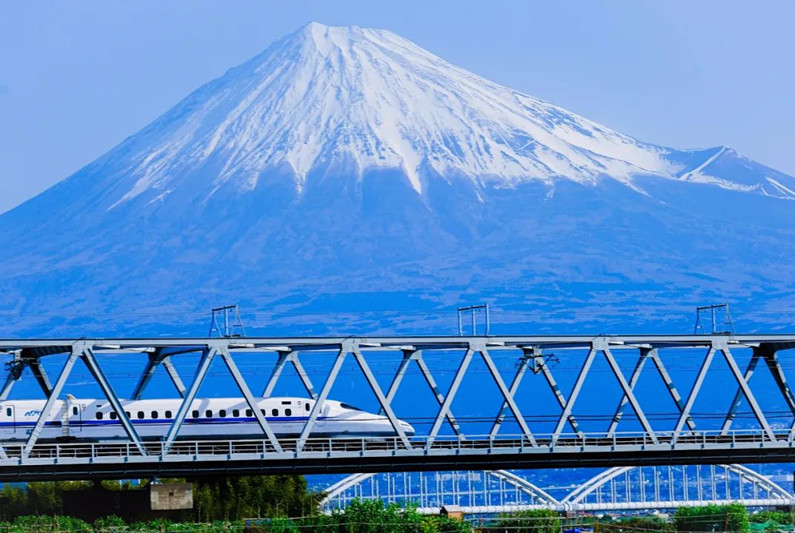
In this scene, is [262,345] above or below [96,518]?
above

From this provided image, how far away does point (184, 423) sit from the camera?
104 metres

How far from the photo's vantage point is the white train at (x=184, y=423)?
339ft

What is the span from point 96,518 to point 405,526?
20103mm

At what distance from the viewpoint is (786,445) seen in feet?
331

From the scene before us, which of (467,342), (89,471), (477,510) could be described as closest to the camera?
(89,471)

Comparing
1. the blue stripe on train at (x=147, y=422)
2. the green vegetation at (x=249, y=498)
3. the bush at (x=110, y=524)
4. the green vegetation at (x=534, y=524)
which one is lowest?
the bush at (x=110, y=524)

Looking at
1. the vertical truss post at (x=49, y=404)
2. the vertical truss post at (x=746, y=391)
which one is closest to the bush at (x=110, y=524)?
the vertical truss post at (x=49, y=404)

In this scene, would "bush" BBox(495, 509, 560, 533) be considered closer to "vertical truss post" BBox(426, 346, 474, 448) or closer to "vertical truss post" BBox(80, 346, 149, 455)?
"vertical truss post" BBox(426, 346, 474, 448)

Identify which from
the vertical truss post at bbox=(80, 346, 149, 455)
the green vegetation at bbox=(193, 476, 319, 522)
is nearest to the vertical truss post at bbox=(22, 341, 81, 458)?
the vertical truss post at bbox=(80, 346, 149, 455)

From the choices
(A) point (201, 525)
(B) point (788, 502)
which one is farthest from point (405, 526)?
(B) point (788, 502)

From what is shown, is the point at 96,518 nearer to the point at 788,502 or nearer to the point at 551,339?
the point at 551,339

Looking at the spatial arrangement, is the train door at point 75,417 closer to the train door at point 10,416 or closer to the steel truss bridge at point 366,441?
the steel truss bridge at point 366,441

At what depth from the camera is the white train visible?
339 ft

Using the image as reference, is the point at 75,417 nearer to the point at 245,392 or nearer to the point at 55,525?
the point at 55,525
